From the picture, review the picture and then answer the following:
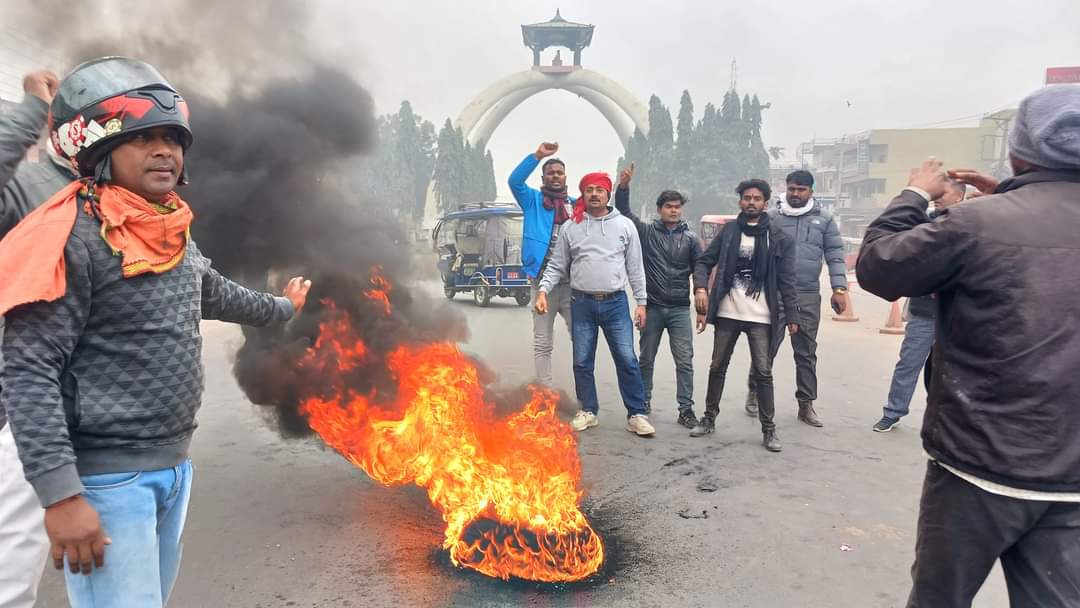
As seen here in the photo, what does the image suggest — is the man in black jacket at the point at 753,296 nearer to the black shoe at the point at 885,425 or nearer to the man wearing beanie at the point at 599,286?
the man wearing beanie at the point at 599,286

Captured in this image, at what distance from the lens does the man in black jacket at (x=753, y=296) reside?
5301 millimetres

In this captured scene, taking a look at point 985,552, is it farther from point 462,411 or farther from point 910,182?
point 462,411

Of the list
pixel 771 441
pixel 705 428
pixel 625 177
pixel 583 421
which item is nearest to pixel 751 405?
pixel 705 428

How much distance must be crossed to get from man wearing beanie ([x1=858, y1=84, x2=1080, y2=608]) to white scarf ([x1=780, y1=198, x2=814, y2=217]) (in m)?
4.16

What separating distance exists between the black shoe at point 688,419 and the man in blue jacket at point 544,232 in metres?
1.22

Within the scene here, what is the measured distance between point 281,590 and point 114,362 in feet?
6.02

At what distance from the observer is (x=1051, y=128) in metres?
1.91

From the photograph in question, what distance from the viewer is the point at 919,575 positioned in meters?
2.06

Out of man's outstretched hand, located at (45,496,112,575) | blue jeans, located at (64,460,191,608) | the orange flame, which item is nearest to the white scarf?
the orange flame

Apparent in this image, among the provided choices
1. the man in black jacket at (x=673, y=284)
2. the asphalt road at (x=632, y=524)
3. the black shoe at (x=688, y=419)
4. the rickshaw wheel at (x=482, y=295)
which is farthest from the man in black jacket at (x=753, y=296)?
the rickshaw wheel at (x=482, y=295)

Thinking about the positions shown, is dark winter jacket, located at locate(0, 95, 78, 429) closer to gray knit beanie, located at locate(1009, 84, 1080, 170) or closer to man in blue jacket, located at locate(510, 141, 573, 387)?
gray knit beanie, located at locate(1009, 84, 1080, 170)

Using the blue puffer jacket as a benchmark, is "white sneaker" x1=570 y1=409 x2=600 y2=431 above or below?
below

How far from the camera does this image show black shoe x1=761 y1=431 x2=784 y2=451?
5.16 meters

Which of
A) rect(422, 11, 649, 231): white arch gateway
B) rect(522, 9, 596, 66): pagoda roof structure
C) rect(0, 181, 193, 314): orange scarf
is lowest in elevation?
rect(0, 181, 193, 314): orange scarf
